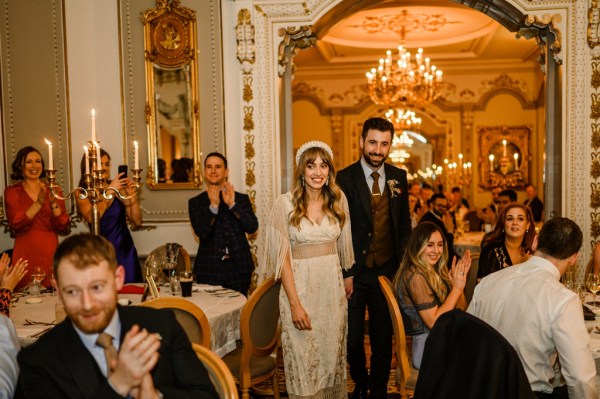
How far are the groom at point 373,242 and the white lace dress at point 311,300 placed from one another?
0.37 meters

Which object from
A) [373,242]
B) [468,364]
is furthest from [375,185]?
[468,364]

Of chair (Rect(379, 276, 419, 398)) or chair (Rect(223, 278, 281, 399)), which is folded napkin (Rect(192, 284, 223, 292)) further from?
chair (Rect(379, 276, 419, 398))

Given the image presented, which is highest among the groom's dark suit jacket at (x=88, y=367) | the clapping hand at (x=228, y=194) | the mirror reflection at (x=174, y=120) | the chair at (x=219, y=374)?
the mirror reflection at (x=174, y=120)

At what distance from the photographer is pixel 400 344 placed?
3.06 metres

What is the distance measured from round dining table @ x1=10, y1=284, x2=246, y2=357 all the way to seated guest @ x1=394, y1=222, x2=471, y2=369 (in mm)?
921

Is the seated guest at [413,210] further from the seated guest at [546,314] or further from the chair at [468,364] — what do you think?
the chair at [468,364]

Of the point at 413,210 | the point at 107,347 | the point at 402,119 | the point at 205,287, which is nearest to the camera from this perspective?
the point at 107,347

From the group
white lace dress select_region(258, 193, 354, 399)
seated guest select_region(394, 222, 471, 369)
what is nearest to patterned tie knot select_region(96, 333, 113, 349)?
white lace dress select_region(258, 193, 354, 399)

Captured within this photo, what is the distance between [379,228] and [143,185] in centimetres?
251

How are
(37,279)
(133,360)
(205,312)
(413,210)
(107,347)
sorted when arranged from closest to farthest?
(133,360), (107,347), (205,312), (37,279), (413,210)

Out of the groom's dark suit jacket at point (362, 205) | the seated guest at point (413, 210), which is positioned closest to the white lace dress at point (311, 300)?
the groom's dark suit jacket at point (362, 205)

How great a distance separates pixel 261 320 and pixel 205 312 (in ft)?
1.00

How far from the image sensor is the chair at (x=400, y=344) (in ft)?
9.89

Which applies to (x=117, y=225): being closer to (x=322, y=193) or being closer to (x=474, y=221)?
(x=322, y=193)
